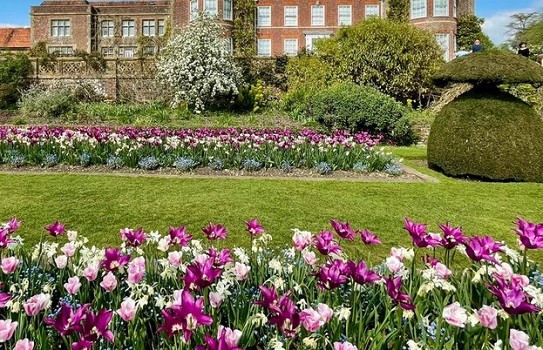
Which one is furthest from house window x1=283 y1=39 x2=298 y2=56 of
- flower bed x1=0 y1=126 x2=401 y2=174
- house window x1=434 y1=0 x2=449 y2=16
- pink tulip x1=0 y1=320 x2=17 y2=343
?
pink tulip x1=0 y1=320 x2=17 y2=343

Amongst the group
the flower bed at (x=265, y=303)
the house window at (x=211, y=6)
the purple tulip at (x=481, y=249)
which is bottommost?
the flower bed at (x=265, y=303)

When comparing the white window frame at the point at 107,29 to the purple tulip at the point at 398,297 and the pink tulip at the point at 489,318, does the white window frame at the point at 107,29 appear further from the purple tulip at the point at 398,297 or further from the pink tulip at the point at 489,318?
the pink tulip at the point at 489,318

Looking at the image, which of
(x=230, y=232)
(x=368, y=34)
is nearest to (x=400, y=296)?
(x=230, y=232)

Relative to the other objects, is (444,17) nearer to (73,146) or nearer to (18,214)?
(73,146)

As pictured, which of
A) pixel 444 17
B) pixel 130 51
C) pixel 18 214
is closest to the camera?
pixel 18 214

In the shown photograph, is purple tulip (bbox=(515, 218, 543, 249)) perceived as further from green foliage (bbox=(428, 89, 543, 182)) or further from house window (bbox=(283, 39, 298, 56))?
house window (bbox=(283, 39, 298, 56))

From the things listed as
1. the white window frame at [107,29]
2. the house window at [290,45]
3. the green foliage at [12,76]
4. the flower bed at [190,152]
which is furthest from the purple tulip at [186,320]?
the white window frame at [107,29]

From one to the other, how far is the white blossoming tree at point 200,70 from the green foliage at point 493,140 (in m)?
14.2

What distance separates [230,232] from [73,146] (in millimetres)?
5654

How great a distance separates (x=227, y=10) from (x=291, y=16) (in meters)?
5.84

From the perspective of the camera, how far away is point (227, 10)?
35.0 metres

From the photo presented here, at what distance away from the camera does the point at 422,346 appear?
1.80 metres

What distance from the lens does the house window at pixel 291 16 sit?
37719mm

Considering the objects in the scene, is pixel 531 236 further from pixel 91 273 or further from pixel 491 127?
pixel 491 127
